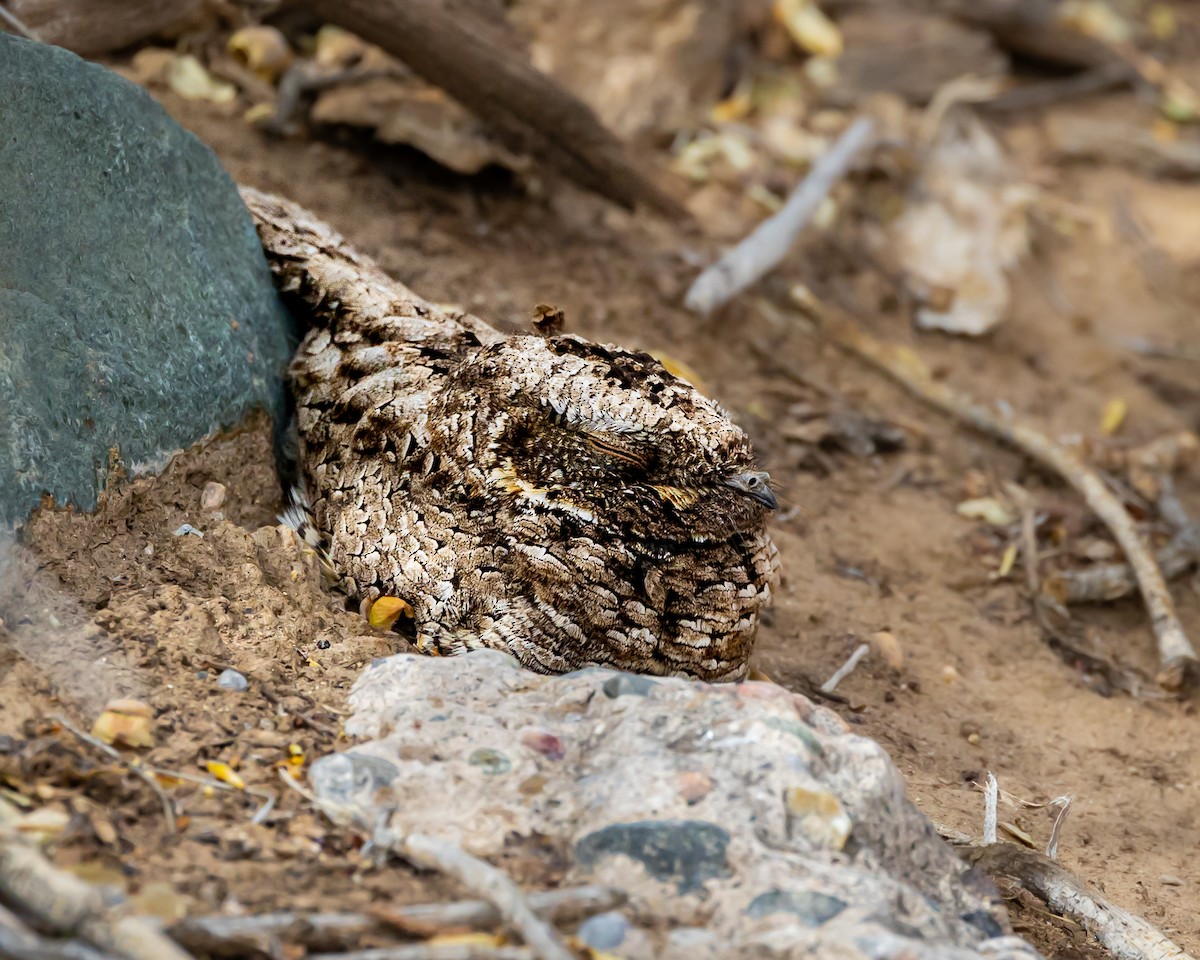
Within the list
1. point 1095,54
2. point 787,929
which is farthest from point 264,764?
point 1095,54

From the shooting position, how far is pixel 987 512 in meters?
5.66

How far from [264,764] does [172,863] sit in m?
0.38

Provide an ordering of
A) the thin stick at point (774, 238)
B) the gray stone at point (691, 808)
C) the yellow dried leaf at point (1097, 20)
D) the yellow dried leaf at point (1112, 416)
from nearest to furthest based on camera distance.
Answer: the gray stone at point (691, 808) → the thin stick at point (774, 238) → the yellow dried leaf at point (1112, 416) → the yellow dried leaf at point (1097, 20)

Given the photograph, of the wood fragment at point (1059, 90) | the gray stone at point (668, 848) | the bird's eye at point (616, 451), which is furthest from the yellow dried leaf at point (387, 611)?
the wood fragment at point (1059, 90)

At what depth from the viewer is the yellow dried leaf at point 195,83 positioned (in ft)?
19.0

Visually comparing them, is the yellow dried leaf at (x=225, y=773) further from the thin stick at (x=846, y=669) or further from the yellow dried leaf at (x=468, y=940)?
the thin stick at (x=846, y=669)

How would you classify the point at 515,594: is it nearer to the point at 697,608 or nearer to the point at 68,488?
the point at 697,608

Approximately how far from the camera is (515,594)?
128 inches

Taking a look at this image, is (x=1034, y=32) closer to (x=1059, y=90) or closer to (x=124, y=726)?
(x=1059, y=90)

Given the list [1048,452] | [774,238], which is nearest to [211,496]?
[774,238]

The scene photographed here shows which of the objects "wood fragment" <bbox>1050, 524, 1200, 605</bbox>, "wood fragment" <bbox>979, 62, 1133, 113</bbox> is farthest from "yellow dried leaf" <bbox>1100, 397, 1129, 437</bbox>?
"wood fragment" <bbox>979, 62, 1133, 113</bbox>

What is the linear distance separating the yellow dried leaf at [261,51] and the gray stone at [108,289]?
2.39 meters

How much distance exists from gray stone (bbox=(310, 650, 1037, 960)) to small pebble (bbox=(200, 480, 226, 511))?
2.87 ft

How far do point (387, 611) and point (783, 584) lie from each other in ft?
6.35
